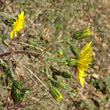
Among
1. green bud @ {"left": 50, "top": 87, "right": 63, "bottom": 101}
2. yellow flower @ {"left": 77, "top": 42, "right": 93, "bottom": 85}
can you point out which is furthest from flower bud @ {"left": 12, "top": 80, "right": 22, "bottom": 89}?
yellow flower @ {"left": 77, "top": 42, "right": 93, "bottom": 85}

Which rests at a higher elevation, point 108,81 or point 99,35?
point 99,35

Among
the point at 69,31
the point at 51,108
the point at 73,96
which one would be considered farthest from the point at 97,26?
the point at 51,108

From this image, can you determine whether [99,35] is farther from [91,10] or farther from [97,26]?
Result: [91,10]

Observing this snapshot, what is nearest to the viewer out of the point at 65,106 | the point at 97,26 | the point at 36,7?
the point at 65,106

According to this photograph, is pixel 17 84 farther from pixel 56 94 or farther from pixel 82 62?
pixel 82 62

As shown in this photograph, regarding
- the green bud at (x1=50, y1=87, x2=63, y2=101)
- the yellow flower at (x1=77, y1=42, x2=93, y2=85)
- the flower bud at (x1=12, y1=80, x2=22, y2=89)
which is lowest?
the green bud at (x1=50, y1=87, x2=63, y2=101)

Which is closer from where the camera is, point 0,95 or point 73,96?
point 0,95

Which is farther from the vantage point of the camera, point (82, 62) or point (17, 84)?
point (82, 62)

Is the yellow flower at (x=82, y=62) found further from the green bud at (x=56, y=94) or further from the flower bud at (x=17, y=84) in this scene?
the flower bud at (x=17, y=84)

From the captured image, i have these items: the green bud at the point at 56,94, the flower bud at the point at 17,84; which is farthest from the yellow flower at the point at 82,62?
the flower bud at the point at 17,84

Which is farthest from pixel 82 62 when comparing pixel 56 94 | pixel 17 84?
pixel 17 84

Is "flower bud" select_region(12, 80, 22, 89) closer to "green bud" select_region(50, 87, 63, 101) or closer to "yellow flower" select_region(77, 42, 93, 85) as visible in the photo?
"green bud" select_region(50, 87, 63, 101)
